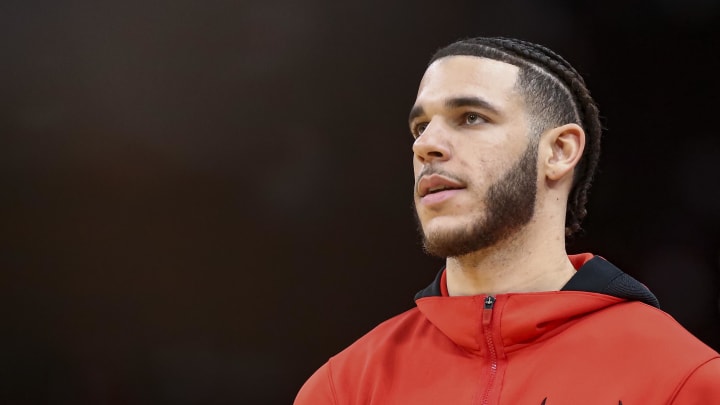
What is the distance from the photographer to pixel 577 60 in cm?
197

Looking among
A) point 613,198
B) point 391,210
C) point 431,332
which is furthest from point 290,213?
point 431,332

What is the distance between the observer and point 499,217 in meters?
1.10

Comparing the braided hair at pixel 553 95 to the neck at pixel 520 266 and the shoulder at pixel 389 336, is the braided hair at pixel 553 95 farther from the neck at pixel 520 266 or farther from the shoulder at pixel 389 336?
the shoulder at pixel 389 336

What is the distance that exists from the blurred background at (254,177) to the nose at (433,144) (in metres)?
0.87

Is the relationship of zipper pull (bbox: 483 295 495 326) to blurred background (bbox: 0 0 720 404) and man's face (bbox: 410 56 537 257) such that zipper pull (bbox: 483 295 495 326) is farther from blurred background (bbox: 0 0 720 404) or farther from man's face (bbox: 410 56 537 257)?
blurred background (bbox: 0 0 720 404)

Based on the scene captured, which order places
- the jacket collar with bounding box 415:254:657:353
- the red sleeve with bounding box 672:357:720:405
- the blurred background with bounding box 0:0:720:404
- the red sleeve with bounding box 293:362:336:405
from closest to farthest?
the red sleeve with bounding box 672:357:720:405
the jacket collar with bounding box 415:254:657:353
the red sleeve with bounding box 293:362:336:405
the blurred background with bounding box 0:0:720:404

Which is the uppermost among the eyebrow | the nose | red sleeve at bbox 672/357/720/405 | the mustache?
the eyebrow

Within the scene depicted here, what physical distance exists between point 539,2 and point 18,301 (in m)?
1.33

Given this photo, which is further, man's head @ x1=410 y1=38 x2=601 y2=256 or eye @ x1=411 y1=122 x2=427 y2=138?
eye @ x1=411 y1=122 x2=427 y2=138

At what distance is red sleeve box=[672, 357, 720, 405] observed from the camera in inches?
35.9

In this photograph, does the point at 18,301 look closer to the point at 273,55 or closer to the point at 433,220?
the point at 273,55

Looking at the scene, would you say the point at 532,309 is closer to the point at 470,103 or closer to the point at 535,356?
the point at 535,356

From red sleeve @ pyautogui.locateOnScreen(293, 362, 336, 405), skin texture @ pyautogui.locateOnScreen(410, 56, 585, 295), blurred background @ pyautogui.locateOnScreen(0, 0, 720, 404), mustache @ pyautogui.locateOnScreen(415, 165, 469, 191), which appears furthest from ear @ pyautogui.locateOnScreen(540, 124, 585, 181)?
blurred background @ pyautogui.locateOnScreen(0, 0, 720, 404)

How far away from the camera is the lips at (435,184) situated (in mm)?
1106
